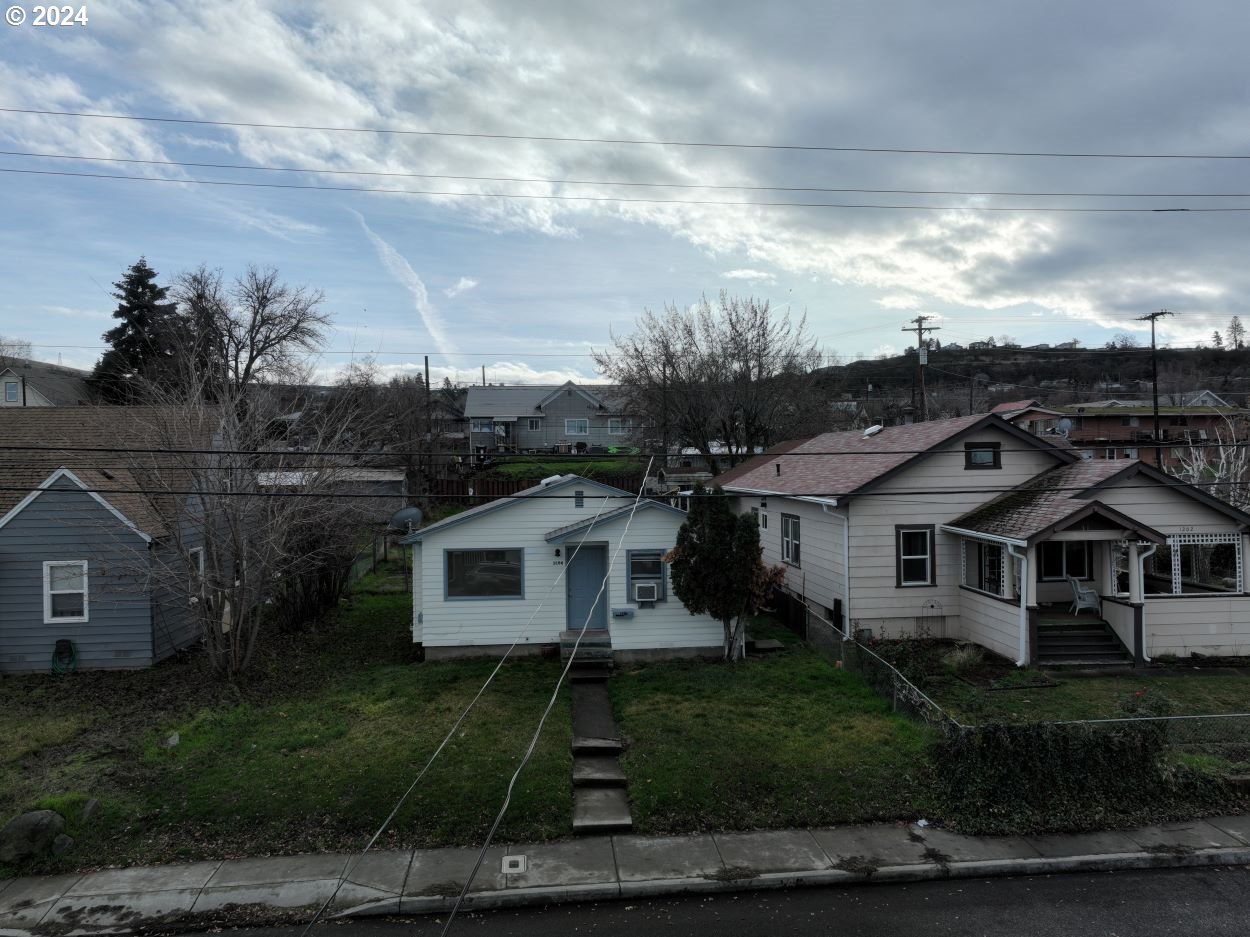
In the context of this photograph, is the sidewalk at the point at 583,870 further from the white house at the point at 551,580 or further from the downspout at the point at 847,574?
the downspout at the point at 847,574

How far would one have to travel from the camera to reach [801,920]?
24.2ft

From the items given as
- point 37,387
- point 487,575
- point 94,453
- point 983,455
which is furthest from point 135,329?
point 983,455

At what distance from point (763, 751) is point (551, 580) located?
6800 millimetres

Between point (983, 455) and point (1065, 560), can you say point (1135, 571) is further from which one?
point (983, 455)

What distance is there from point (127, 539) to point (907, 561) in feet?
55.3

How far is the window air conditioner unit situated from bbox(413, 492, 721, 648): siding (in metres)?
0.23

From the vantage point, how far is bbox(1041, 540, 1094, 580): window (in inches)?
699

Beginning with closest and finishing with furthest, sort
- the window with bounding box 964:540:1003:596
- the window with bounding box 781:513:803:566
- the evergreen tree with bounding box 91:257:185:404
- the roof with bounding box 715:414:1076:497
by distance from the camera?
the window with bounding box 964:540:1003:596 → the roof with bounding box 715:414:1076:497 → the window with bounding box 781:513:803:566 → the evergreen tree with bounding box 91:257:185:404

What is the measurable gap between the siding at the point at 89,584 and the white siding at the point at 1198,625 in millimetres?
20753

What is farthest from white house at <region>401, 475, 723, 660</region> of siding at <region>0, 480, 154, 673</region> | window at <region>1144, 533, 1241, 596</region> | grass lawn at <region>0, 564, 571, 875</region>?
window at <region>1144, 533, 1241, 596</region>

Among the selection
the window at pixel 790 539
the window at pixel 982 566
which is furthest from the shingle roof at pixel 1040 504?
the window at pixel 790 539

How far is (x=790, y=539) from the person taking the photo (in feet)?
71.3

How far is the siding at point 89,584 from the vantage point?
15344 millimetres

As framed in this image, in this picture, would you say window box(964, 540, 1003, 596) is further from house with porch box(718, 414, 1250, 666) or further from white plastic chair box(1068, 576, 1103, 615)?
white plastic chair box(1068, 576, 1103, 615)
